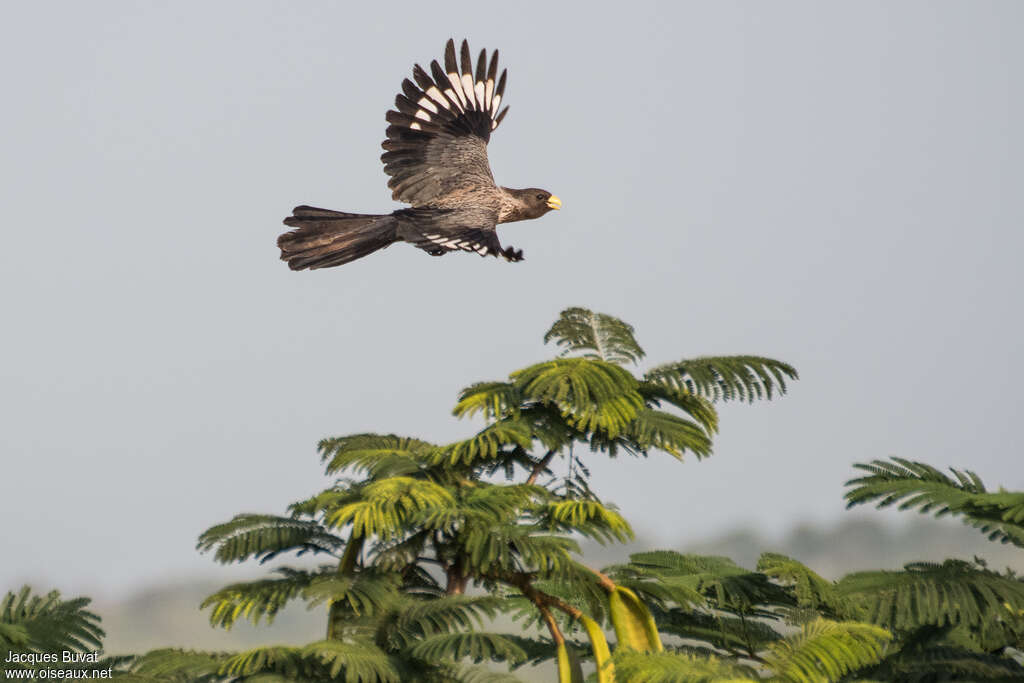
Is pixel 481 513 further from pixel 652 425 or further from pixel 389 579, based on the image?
pixel 652 425

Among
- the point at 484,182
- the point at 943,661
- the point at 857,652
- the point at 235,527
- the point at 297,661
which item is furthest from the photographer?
the point at 484,182

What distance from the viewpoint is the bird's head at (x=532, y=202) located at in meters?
14.0

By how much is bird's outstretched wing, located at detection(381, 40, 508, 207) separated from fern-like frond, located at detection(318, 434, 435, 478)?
4.08 meters

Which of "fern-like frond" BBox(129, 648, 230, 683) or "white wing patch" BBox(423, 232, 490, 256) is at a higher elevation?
"white wing patch" BBox(423, 232, 490, 256)

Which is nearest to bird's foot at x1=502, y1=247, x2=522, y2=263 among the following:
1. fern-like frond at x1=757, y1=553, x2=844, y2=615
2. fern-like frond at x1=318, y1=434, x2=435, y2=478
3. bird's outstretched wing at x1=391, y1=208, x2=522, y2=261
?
bird's outstretched wing at x1=391, y1=208, x2=522, y2=261

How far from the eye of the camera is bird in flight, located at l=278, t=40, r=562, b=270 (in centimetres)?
1191

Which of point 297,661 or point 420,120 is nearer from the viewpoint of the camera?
point 297,661

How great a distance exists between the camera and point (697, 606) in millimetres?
8070

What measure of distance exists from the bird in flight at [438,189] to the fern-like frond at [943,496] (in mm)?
3860

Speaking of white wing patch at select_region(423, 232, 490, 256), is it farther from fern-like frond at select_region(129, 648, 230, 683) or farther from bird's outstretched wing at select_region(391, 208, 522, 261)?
fern-like frond at select_region(129, 648, 230, 683)

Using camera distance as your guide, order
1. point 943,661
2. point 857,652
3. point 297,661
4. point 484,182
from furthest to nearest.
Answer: point 484,182 < point 297,661 < point 943,661 < point 857,652

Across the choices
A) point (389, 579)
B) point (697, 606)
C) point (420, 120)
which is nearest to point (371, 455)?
point (389, 579)

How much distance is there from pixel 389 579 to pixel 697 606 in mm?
1799

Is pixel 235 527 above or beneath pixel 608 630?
above
